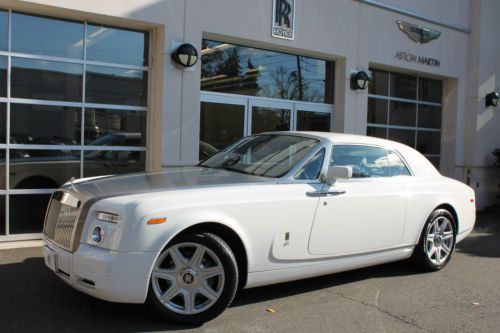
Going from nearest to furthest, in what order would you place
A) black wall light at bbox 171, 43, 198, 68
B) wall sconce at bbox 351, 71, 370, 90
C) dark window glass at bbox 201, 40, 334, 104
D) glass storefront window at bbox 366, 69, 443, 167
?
black wall light at bbox 171, 43, 198, 68 → dark window glass at bbox 201, 40, 334, 104 → wall sconce at bbox 351, 71, 370, 90 → glass storefront window at bbox 366, 69, 443, 167

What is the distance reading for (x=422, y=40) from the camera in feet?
40.2

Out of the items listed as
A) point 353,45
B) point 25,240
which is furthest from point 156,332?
point 353,45

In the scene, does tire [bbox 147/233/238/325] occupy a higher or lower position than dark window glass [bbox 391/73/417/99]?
lower

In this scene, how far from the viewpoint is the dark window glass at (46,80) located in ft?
23.6

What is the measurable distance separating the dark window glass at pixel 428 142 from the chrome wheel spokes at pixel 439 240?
714cm

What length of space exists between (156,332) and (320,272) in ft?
5.83

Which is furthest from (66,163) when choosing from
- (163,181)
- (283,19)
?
(283,19)

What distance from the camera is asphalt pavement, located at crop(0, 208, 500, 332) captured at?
4.24m

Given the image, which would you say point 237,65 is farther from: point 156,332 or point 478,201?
point 478,201

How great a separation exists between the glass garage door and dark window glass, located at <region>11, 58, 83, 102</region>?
13mm

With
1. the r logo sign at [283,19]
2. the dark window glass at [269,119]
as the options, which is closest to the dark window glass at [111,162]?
the dark window glass at [269,119]

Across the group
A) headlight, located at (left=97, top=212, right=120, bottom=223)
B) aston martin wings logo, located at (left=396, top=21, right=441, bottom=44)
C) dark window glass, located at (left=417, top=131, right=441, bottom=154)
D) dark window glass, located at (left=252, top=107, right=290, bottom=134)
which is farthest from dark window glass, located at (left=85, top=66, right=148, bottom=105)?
dark window glass, located at (left=417, top=131, right=441, bottom=154)

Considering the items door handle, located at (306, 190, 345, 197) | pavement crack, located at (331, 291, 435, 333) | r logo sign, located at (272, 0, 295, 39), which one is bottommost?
pavement crack, located at (331, 291, 435, 333)

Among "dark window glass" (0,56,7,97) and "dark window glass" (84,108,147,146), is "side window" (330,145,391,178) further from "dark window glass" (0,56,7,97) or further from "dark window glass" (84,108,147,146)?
"dark window glass" (0,56,7,97)
